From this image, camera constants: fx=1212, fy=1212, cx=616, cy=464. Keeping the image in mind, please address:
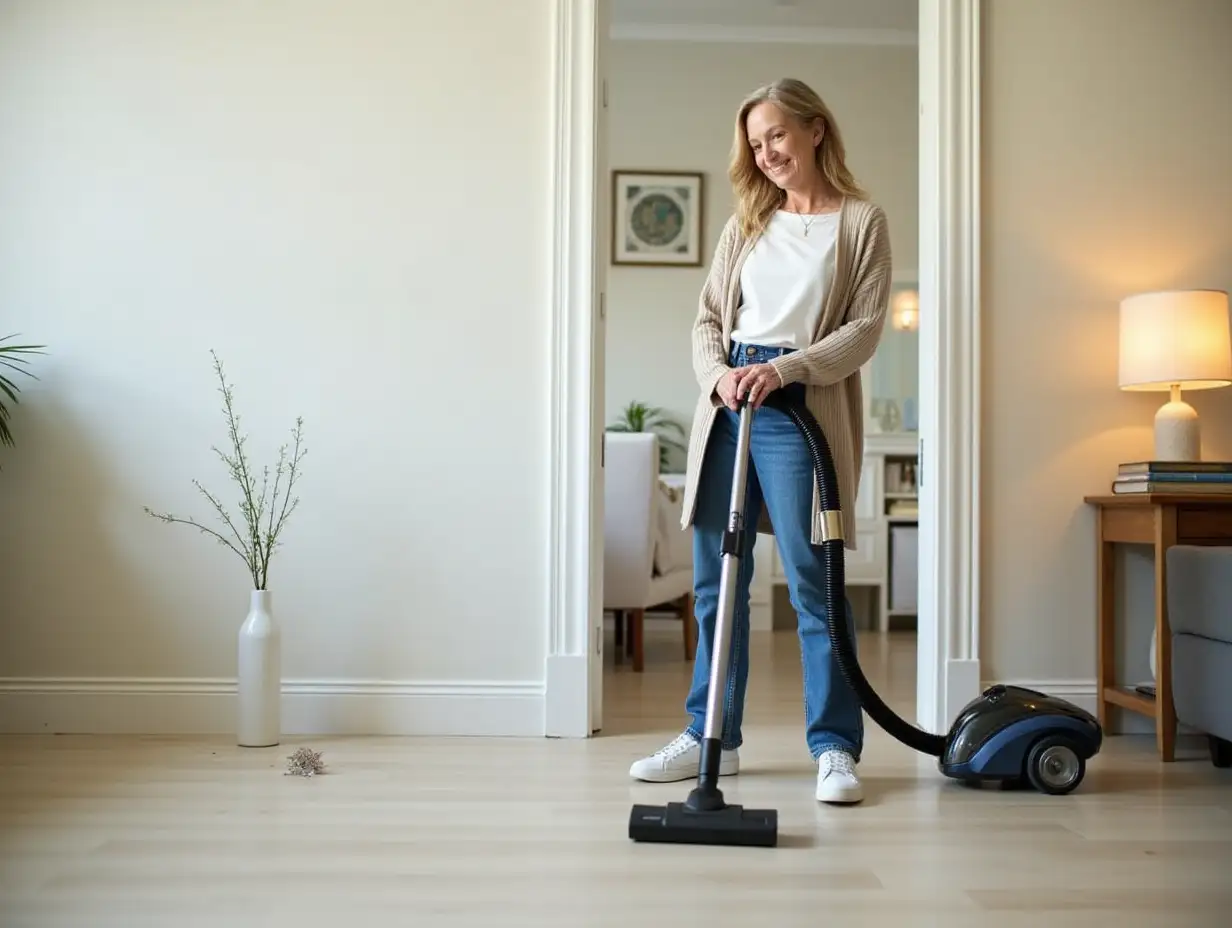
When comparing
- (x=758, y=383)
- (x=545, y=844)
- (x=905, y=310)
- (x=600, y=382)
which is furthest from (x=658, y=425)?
(x=545, y=844)

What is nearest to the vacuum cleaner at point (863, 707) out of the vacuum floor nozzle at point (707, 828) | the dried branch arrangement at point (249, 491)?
the vacuum floor nozzle at point (707, 828)

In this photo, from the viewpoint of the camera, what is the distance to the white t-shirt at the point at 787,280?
2375 mm

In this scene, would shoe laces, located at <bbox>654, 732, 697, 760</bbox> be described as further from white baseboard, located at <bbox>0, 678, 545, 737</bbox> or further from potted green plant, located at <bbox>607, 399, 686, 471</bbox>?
potted green plant, located at <bbox>607, 399, 686, 471</bbox>

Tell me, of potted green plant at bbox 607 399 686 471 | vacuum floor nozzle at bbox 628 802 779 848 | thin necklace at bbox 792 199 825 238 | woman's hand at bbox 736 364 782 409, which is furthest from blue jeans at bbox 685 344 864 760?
potted green plant at bbox 607 399 686 471

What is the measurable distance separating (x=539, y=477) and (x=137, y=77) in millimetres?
1404

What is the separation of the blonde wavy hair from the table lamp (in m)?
0.91

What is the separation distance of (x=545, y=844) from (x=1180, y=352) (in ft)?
6.27

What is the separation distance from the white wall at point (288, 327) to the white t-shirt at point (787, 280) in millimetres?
717

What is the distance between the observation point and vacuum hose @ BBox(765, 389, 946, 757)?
2.19m

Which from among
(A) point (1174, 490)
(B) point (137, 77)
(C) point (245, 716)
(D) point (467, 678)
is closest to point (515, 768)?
(D) point (467, 678)

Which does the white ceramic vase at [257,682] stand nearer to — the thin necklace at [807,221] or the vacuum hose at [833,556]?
the vacuum hose at [833,556]

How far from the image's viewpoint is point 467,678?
9.72 ft

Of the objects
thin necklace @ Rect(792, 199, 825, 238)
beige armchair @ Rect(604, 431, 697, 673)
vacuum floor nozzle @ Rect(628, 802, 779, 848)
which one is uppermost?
thin necklace @ Rect(792, 199, 825, 238)

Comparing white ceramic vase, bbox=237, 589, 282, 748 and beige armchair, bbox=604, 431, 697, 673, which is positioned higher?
beige armchair, bbox=604, 431, 697, 673
